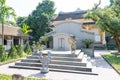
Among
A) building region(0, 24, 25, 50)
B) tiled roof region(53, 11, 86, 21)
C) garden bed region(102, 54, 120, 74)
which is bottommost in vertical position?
garden bed region(102, 54, 120, 74)

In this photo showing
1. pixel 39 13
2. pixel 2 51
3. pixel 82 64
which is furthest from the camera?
pixel 39 13

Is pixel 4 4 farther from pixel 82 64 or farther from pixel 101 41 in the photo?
pixel 101 41

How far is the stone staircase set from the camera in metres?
10.2

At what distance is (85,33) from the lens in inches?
832

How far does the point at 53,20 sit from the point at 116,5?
21.0 m

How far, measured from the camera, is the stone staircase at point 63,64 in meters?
10.2

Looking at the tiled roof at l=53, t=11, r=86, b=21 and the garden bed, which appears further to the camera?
the tiled roof at l=53, t=11, r=86, b=21

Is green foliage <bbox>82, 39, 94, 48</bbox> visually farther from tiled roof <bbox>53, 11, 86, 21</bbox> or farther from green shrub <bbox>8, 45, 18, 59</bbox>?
tiled roof <bbox>53, 11, 86, 21</bbox>

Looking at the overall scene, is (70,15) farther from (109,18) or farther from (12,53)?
(12,53)

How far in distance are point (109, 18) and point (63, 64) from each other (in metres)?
9.84

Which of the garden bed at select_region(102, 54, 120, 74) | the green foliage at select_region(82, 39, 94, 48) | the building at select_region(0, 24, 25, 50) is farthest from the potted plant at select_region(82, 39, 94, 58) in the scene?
the building at select_region(0, 24, 25, 50)

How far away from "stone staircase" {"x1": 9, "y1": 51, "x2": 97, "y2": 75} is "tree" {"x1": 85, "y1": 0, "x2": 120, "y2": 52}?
26.4 ft

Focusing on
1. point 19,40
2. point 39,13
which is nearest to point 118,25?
point 19,40

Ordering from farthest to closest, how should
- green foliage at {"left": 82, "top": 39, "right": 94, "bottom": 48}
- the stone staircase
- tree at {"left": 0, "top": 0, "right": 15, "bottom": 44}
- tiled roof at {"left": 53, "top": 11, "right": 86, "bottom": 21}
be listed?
1. tiled roof at {"left": 53, "top": 11, "right": 86, "bottom": 21}
2. green foliage at {"left": 82, "top": 39, "right": 94, "bottom": 48}
3. tree at {"left": 0, "top": 0, "right": 15, "bottom": 44}
4. the stone staircase
